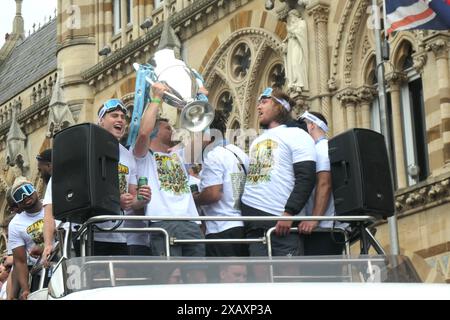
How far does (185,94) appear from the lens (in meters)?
8.45

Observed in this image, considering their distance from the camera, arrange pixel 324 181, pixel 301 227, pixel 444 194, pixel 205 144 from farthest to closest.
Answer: pixel 444 194 < pixel 205 144 < pixel 324 181 < pixel 301 227

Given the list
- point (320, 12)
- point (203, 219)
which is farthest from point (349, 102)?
point (203, 219)

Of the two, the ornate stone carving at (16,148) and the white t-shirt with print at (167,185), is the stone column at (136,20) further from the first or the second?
the white t-shirt with print at (167,185)

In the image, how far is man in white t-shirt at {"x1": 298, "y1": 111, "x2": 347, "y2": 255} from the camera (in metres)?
6.82

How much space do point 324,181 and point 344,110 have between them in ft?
45.1

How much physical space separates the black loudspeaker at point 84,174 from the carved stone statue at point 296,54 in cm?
1463

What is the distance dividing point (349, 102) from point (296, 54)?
1260 millimetres

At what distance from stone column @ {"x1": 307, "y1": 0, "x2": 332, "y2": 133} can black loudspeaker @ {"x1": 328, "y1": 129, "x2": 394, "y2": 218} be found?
1423cm

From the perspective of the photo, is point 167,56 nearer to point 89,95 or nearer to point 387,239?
point 387,239

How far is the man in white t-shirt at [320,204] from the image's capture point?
6.82 meters

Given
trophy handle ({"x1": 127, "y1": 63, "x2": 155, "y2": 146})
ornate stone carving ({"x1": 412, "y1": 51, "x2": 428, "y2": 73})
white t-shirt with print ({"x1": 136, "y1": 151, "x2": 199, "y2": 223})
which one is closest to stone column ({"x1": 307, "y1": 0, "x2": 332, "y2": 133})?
ornate stone carving ({"x1": 412, "y1": 51, "x2": 428, "y2": 73})

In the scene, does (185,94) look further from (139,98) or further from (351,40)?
(351,40)

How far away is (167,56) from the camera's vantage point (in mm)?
8914
